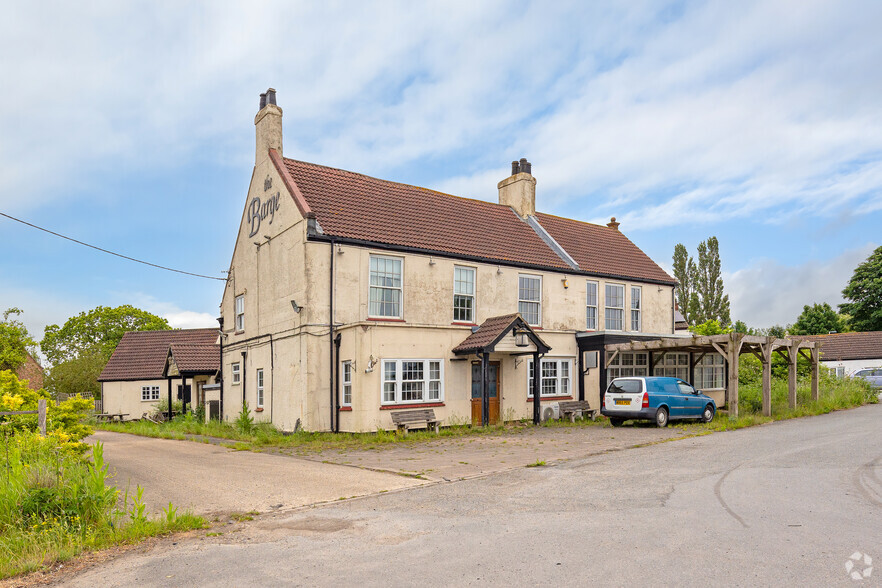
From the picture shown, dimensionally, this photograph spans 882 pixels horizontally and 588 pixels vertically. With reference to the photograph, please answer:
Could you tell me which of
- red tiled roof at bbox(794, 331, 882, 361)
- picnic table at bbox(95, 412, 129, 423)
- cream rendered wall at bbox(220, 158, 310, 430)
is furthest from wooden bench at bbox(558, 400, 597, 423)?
red tiled roof at bbox(794, 331, 882, 361)

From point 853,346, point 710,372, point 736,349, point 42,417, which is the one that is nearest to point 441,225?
point 736,349

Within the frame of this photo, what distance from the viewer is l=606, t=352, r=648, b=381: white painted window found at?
89.9 feet

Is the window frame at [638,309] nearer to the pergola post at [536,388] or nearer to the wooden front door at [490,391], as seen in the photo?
the pergola post at [536,388]

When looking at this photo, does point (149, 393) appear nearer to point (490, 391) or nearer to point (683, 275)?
point (490, 391)

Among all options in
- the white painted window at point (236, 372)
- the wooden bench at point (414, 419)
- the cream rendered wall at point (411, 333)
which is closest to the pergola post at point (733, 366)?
the cream rendered wall at point (411, 333)

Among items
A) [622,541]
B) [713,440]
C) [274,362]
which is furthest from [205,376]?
[622,541]

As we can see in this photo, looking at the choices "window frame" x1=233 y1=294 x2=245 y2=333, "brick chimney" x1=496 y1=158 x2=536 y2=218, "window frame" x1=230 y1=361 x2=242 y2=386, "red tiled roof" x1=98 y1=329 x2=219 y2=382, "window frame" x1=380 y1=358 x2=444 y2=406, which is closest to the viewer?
"window frame" x1=380 y1=358 x2=444 y2=406

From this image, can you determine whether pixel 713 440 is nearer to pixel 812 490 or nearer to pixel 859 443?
pixel 859 443

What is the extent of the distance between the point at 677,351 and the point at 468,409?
35.7 feet

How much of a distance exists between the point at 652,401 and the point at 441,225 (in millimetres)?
10002

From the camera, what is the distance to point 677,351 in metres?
28.6

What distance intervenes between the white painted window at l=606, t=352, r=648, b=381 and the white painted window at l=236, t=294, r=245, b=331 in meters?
14.6

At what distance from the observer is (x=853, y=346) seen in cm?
5397

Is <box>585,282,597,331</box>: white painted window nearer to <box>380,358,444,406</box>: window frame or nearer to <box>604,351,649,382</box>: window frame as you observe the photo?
<box>604,351,649,382</box>: window frame
